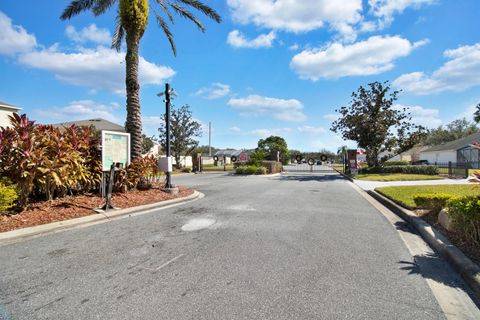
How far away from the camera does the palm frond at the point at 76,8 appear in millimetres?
12781

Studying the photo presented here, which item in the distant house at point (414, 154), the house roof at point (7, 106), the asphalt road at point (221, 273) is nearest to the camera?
the asphalt road at point (221, 273)

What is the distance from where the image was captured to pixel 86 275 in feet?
12.5

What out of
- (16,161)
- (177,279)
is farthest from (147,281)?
(16,161)

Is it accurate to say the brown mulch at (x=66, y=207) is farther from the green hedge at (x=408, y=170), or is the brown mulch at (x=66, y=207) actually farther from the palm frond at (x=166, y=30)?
the green hedge at (x=408, y=170)

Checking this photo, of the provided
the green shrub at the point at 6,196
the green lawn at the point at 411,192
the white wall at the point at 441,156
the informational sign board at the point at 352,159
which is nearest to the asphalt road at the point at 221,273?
the green shrub at the point at 6,196

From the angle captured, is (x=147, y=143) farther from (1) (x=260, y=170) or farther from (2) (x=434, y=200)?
(2) (x=434, y=200)

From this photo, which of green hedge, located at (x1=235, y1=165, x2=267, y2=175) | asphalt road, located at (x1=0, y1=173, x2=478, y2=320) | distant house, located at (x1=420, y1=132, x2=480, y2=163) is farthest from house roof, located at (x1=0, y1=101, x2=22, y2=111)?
distant house, located at (x1=420, y1=132, x2=480, y2=163)

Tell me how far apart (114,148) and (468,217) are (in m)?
8.26

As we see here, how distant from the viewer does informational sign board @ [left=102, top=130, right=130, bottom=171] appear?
8.09 metres

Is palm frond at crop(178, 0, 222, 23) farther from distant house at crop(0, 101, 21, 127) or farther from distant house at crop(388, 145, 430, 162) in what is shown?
distant house at crop(388, 145, 430, 162)

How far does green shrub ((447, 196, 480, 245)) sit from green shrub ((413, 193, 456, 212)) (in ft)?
6.48

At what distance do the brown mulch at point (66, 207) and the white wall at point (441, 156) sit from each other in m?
46.2

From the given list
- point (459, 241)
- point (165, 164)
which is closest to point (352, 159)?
point (165, 164)

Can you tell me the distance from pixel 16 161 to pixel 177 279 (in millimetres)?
5151
